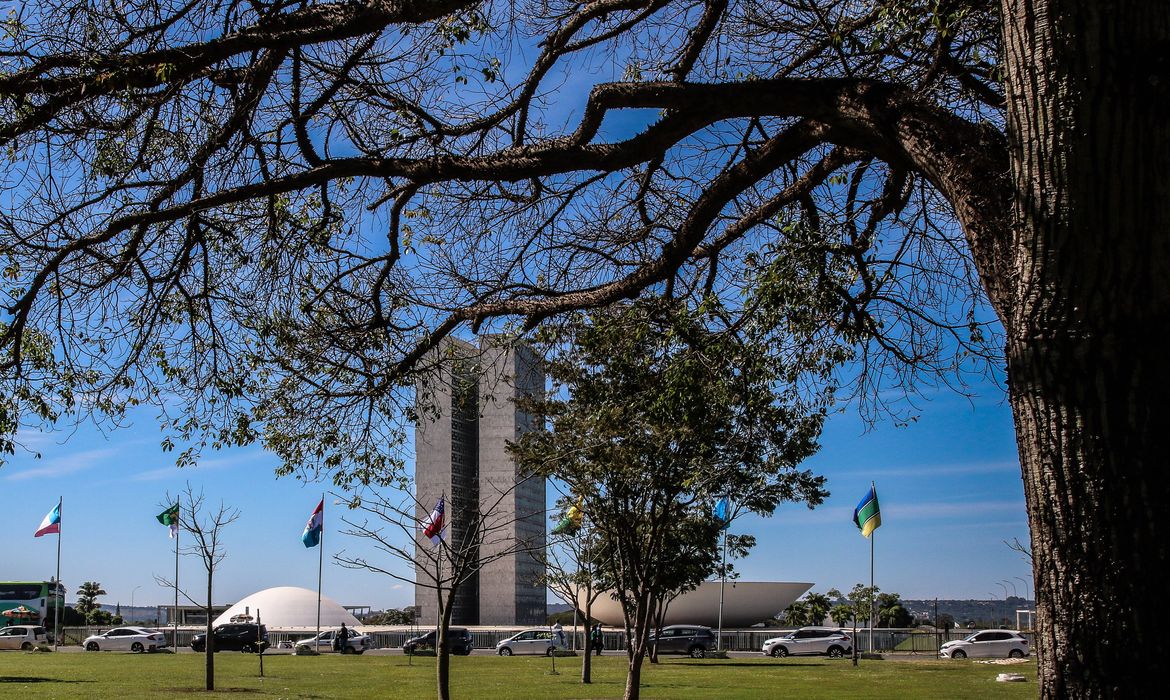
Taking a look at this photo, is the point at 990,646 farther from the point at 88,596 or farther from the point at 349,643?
the point at 88,596

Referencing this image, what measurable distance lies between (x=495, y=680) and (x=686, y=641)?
1891 centimetres

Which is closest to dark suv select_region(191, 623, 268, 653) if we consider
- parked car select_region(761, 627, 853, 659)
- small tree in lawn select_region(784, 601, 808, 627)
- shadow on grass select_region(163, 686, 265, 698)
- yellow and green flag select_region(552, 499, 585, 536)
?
parked car select_region(761, 627, 853, 659)

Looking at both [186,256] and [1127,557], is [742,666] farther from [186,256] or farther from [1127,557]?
[1127,557]

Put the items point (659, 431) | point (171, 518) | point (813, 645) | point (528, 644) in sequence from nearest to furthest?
point (659, 431) < point (171, 518) < point (813, 645) < point (528, 644)

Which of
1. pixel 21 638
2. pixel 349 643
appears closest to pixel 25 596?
pixel 21 638

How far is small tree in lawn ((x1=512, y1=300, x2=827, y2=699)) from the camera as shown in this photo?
27.6 feet

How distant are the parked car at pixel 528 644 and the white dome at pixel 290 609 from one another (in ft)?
101

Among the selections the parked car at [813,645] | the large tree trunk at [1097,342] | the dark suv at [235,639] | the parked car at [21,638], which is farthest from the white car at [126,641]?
the large tree trunk at [1097,342]

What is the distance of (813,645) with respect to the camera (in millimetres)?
45156

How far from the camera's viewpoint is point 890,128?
17.4 ft

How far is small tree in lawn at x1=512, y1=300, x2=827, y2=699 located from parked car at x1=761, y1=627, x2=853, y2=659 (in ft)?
62.8

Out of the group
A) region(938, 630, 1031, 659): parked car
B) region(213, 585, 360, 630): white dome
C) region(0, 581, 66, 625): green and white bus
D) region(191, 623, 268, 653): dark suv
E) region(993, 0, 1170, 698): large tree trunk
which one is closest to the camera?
region(993, 0, 1170, 698): large tree trunk

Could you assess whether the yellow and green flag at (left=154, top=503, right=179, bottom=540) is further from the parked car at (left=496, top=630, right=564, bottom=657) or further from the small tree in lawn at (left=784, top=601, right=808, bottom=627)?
the small tree in lawn at (left=784, top=601, right=808, bottom=627)

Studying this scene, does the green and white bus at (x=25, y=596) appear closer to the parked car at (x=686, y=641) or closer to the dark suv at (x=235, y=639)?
the dark suv at (x=235, y=639)
